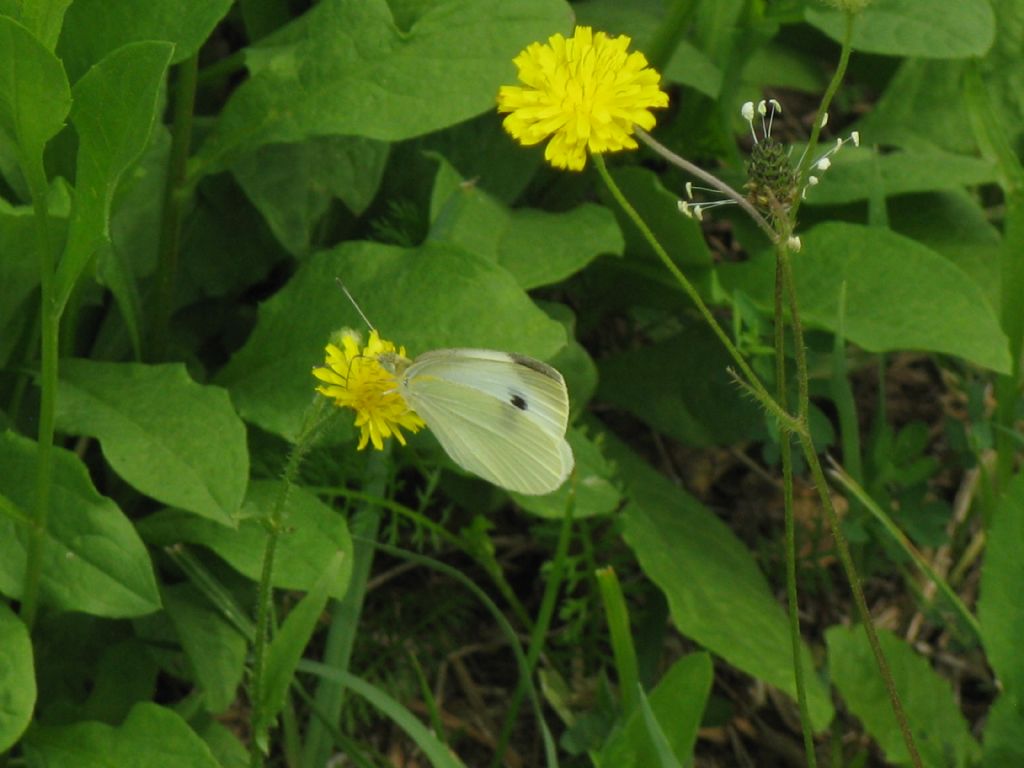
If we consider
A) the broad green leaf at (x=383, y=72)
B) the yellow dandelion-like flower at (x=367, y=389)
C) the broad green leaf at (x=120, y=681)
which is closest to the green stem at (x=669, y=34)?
the broad green leaf at (x=383, y=72)

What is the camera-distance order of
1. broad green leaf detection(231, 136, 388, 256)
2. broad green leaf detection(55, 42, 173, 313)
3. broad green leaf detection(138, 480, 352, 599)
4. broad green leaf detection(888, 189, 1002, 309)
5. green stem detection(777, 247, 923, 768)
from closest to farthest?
green stem detection(777, 247, 923, 768)
broad green leaf detection(55, 42, 173, 313)
broad green leaf detection(138, 480, 352, 599)
broad green leaf detection(231, 136, 388, 256)
broad green leaf detection(888, 189, 1002, 309)

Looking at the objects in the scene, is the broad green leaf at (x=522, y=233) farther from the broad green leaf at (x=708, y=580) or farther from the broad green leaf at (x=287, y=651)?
the broad green leaf at (x=287, y=651)

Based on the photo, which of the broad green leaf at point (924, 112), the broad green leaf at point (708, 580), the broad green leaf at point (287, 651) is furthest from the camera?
the broad green leaf at point (924, 112)

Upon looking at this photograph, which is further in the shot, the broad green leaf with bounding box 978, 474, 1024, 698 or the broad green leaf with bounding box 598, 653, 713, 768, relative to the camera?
the broad green leaf with bounding box 978, 474, 1024, 698

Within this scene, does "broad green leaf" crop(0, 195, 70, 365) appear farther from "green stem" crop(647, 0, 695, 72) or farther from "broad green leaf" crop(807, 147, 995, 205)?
"broad green leaf" crop(807, 147, 995, 205)

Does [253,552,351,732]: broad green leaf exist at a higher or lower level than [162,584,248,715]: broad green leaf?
higher

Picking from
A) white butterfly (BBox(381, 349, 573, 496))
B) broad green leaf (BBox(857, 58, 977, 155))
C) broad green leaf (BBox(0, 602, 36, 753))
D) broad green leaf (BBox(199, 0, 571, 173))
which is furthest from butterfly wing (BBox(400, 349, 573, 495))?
broad green leaf (BBox(857, 58, 977, 155))
